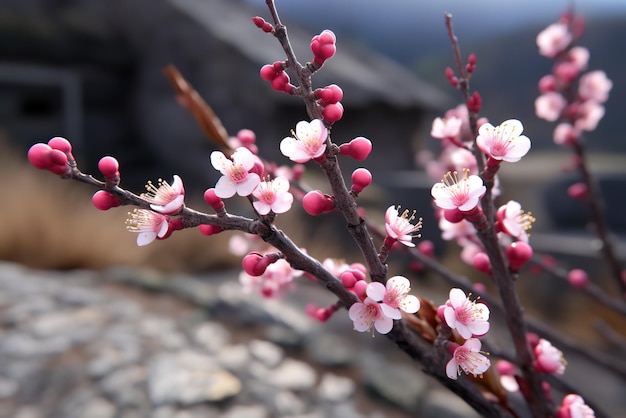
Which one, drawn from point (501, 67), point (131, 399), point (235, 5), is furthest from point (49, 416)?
point (501, 67)

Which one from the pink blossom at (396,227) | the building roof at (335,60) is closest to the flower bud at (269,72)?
the pink blossom at (396,227)

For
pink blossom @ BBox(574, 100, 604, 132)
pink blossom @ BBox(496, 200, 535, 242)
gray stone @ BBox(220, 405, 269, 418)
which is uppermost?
pink blossom @ BBox(574, 100, 604, 132)

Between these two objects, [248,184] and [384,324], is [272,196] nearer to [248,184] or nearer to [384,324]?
[248,184]

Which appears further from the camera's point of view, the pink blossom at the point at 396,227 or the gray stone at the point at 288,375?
the gray stone at the point at 288,375

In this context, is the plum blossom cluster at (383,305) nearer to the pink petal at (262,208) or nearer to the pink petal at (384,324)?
the pink petal at (384,324)

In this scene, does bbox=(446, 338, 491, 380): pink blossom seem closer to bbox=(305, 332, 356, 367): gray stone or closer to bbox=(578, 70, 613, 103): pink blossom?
bbox=(578, 70, 613, 103): pink blossom

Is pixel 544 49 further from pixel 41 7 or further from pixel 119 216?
pixel 41 7

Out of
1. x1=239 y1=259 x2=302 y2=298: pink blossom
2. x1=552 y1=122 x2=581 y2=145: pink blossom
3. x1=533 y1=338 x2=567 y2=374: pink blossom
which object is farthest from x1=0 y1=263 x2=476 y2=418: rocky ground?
x1=533 y1=338 x2=567 y2=374: pink blossom
